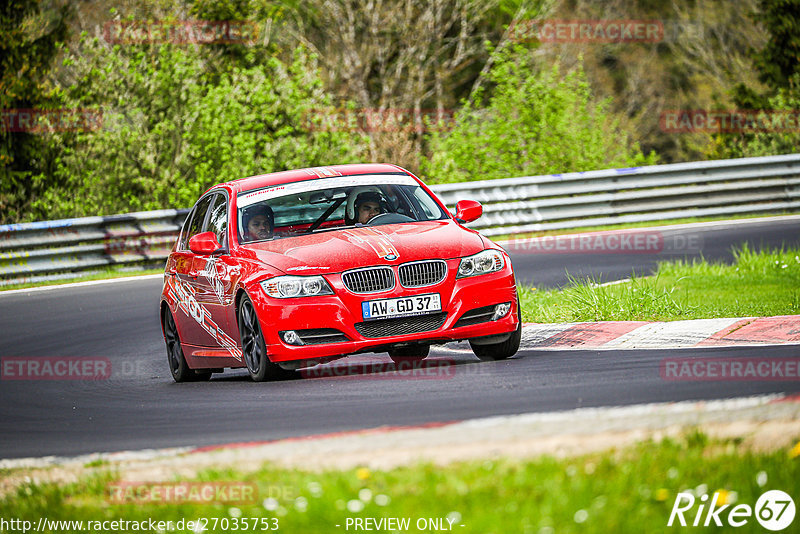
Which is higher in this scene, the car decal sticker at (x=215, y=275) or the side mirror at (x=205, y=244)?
the side mirror at (x=205, y=244)

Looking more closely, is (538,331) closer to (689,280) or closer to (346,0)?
(689,280)

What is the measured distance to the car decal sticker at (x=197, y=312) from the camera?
32.8ft

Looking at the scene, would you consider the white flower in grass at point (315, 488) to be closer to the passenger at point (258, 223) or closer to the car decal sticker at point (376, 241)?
the car decal sticker at point (376, 241)

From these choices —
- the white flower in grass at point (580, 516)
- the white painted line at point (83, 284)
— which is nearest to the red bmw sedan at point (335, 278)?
the white flower in grass at point (580, 516)

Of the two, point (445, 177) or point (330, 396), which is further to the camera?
point (445, 177)

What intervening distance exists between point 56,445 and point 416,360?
3702mm

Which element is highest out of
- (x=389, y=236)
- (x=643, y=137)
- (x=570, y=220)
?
(x=389, y=236)

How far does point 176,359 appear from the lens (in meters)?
11.1

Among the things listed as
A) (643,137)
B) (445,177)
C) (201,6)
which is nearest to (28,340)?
(445,177)

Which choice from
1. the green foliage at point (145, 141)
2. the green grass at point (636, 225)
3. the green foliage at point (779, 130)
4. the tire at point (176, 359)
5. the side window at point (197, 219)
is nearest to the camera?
the tire at point (176, 359)

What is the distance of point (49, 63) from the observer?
2455cm

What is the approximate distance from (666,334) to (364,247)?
2699mm

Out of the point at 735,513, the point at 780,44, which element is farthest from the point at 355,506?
the point at 780,44

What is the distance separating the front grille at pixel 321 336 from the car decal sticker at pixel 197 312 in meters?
0.97
